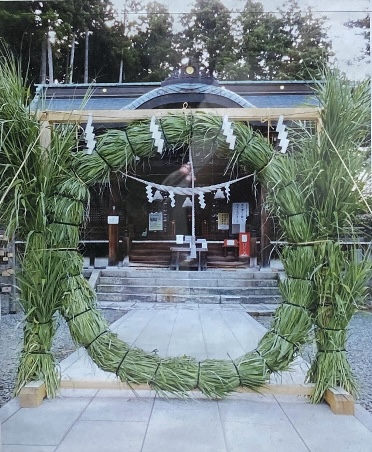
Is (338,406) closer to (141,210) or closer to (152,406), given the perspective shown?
(152,406)

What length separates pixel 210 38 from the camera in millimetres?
1549

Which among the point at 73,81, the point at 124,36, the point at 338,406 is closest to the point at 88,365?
the point at 338,406

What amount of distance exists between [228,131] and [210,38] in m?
0.37

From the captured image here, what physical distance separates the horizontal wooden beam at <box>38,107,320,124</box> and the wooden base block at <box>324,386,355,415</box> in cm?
111

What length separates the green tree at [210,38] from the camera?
1.51 meters

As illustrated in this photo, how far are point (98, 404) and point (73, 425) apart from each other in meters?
0.18

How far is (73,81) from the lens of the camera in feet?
5.49

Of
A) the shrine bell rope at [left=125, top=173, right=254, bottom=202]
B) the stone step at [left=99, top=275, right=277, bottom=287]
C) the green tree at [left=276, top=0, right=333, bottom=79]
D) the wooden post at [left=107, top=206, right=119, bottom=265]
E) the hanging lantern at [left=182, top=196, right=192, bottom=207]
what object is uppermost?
the green tree at [left=276, top=0, right=333, bottom=79]

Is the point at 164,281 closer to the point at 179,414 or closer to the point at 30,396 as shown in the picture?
the point at 179,414

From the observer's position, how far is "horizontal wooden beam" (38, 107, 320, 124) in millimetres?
1685

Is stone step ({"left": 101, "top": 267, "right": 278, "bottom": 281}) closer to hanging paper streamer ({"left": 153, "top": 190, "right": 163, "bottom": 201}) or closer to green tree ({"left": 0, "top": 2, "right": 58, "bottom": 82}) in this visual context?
hanging paper streamer ({"left": 153, "top": 190, "right": 163, "bottom": 201})

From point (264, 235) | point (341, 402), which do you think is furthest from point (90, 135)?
point (341, 402)

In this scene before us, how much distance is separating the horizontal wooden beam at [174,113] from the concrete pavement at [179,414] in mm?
841

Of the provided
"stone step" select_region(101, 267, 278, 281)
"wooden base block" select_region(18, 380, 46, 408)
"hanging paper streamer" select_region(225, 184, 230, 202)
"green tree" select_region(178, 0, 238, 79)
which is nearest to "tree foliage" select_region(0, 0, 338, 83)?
"green tree" select_region(178, 0, 238, 79)
